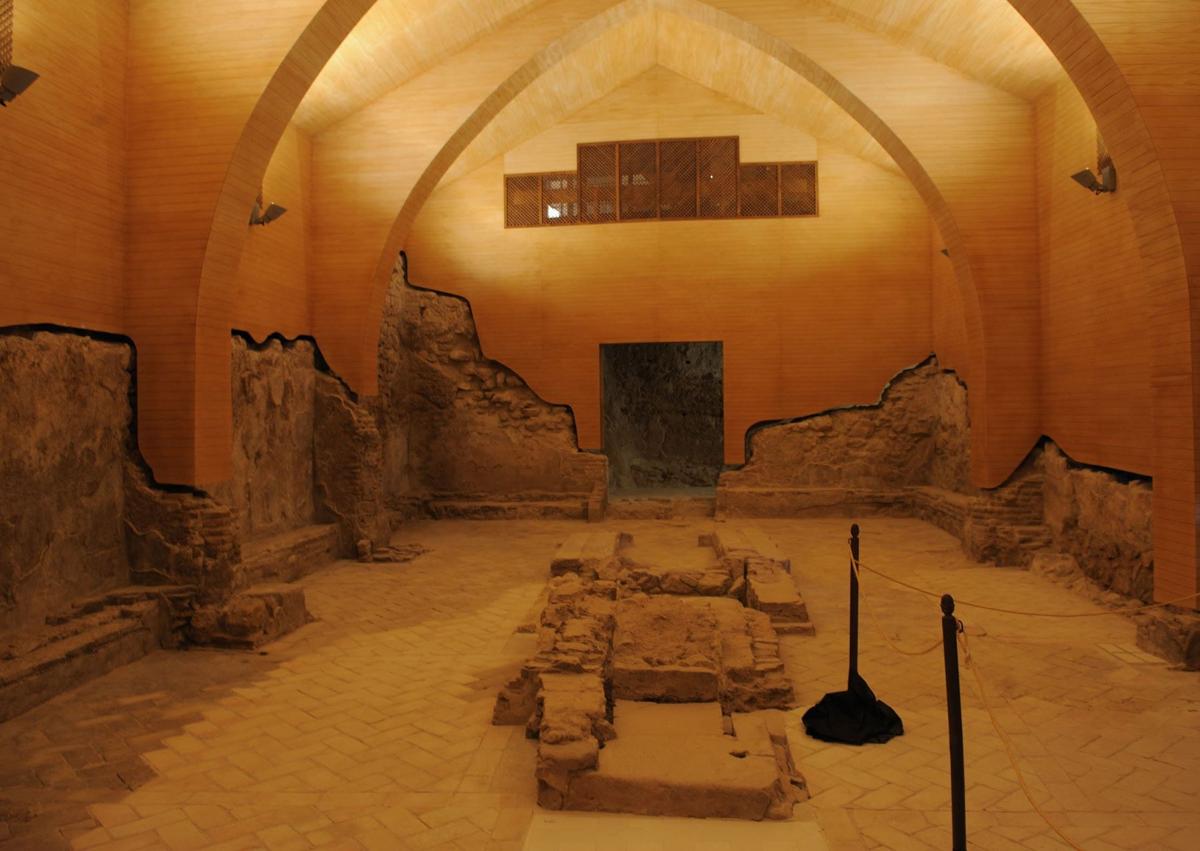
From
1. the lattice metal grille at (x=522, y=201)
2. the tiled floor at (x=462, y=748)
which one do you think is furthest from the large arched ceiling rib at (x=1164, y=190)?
the lattice metal grille at (x=522, y=201)

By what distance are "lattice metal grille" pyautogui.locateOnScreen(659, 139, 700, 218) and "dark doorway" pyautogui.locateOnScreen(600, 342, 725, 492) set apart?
413cm

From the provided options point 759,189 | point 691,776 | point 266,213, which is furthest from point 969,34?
point 691,776

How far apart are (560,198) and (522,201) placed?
2.12ft

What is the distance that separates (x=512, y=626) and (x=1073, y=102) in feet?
26.1

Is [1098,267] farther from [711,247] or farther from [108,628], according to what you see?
[108,628]

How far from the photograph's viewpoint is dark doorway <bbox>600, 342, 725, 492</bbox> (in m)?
17.0

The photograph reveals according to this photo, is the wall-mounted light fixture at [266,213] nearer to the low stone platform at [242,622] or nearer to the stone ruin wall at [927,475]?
the low stone platform at [242,622]

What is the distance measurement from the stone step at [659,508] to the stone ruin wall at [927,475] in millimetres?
459

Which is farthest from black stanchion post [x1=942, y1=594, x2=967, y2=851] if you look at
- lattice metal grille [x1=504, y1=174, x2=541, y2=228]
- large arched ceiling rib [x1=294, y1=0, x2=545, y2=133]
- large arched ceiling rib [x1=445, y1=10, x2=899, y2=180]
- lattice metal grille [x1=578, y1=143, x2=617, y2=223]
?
lattice metal grille [x1=504, y1=174, x2=541, y2=228]

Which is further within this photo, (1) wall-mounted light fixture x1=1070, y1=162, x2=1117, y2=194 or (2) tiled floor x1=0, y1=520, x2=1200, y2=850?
(1) wall-mounted light fixture x1=1070, y1=162, x2=1117, y2=194

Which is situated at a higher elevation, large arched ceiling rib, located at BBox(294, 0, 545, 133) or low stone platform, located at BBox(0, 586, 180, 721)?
large arched ceiling rib, located at BBox(294, 0, 545, 133)

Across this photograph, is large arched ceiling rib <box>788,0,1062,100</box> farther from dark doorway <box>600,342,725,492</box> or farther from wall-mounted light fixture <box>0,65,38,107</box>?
wall-mounted light fixture <box>0,65,38,107</box>

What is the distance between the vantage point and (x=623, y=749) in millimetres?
4090

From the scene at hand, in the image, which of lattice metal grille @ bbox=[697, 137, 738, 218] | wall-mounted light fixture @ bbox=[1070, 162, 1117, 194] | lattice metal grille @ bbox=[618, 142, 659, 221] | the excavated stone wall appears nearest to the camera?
the excavated stone wall
